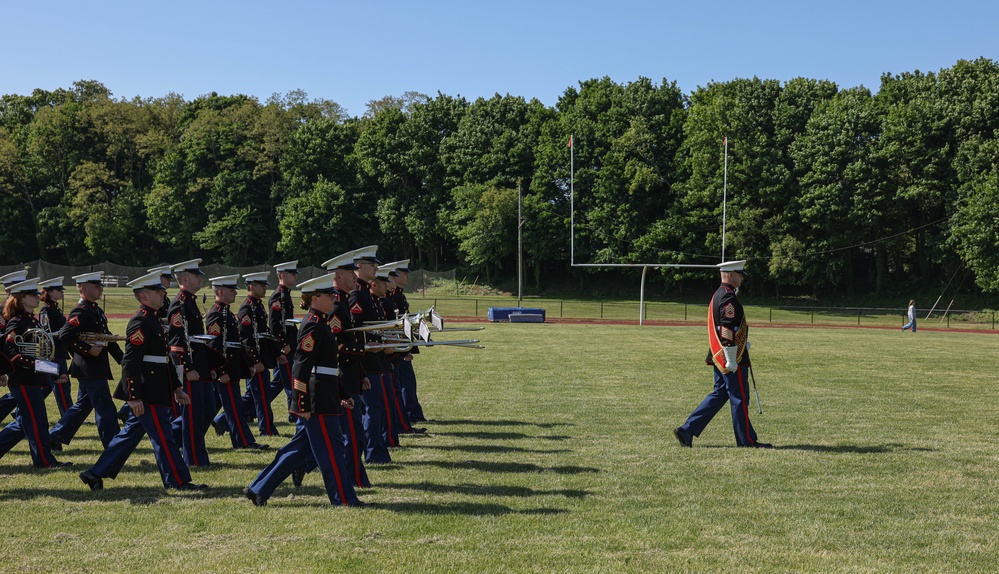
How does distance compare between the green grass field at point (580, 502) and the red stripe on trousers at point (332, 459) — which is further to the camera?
the red stripe on trousers at point (332, 459)

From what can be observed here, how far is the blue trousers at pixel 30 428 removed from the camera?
349 inches

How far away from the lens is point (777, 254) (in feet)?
170

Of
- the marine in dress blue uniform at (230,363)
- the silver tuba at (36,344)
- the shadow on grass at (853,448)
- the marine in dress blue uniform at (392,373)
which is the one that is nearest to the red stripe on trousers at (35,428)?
the silver tuba at (36,344)

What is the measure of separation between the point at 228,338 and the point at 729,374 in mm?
6105

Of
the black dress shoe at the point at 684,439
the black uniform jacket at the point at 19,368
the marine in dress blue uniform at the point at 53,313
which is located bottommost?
the black dress shoe at the point at 684,439

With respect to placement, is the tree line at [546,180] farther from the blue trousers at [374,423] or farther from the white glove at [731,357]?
the blue trousers at [374,423]

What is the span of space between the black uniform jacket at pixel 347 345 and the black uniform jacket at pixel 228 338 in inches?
114

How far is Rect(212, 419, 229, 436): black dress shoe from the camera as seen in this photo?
35.7ft

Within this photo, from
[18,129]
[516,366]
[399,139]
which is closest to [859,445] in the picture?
[516,366]

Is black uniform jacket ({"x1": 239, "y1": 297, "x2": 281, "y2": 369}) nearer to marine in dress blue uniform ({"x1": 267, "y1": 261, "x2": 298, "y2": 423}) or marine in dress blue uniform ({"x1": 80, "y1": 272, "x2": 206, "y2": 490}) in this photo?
marine in dress blue uniform ({"x1": 267, "y1": 261, "x2": 298, "y2": 423})

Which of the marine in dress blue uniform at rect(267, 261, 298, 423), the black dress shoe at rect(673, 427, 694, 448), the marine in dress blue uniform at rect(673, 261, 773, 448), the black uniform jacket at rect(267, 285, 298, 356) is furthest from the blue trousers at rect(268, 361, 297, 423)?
the marine in dress blue uniform at rect(673, 261, 773, 448)

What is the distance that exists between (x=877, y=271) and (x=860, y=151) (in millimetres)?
8024

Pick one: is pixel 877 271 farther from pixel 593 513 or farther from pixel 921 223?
pixel 593 513

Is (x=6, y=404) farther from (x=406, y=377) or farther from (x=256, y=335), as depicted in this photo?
(x=406, y=377)
